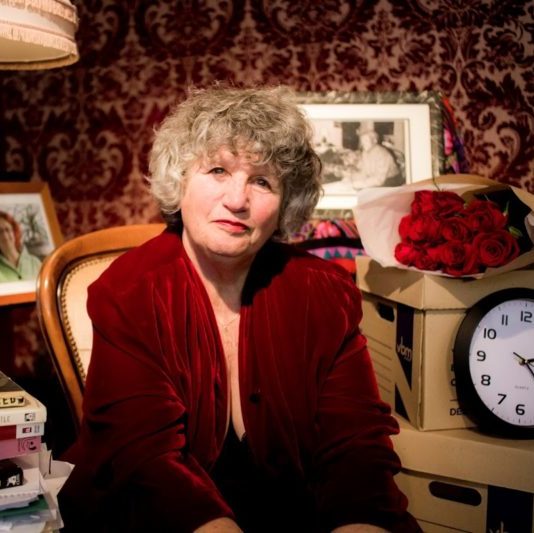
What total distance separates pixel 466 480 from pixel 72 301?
115 centimetres

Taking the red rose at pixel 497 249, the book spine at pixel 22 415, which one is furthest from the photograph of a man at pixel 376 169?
the book spine at pixel 22 415

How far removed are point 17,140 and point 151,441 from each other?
1527 millimetres

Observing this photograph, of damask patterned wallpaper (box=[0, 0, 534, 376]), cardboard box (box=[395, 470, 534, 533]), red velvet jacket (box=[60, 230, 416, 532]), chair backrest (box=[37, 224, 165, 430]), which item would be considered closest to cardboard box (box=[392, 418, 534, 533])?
cardboard box (box=[395, 470, 534, 533])

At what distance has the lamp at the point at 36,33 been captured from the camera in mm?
1307

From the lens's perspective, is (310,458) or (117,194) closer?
(310,458)

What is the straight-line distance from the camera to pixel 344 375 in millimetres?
1432

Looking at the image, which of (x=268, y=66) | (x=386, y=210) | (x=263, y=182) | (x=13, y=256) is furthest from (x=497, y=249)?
(x=13, y=256)

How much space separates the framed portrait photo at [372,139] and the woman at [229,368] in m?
0.66

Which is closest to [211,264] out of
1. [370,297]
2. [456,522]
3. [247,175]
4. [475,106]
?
[247,175]

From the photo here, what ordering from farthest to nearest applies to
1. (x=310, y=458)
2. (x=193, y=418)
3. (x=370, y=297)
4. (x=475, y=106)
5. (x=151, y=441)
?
(x=475, y=106) < (x=370, y=297) < (x=310, y=458) < (x=193, y=418) < (x=151, y=441)

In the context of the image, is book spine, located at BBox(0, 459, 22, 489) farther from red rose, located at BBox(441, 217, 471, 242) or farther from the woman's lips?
red rose, located at BBox(441, 217, 471, 242)

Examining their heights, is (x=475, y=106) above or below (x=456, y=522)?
above

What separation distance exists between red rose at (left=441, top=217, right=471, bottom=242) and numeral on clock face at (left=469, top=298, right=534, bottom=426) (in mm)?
196

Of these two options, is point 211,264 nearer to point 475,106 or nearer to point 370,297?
point 370,297
